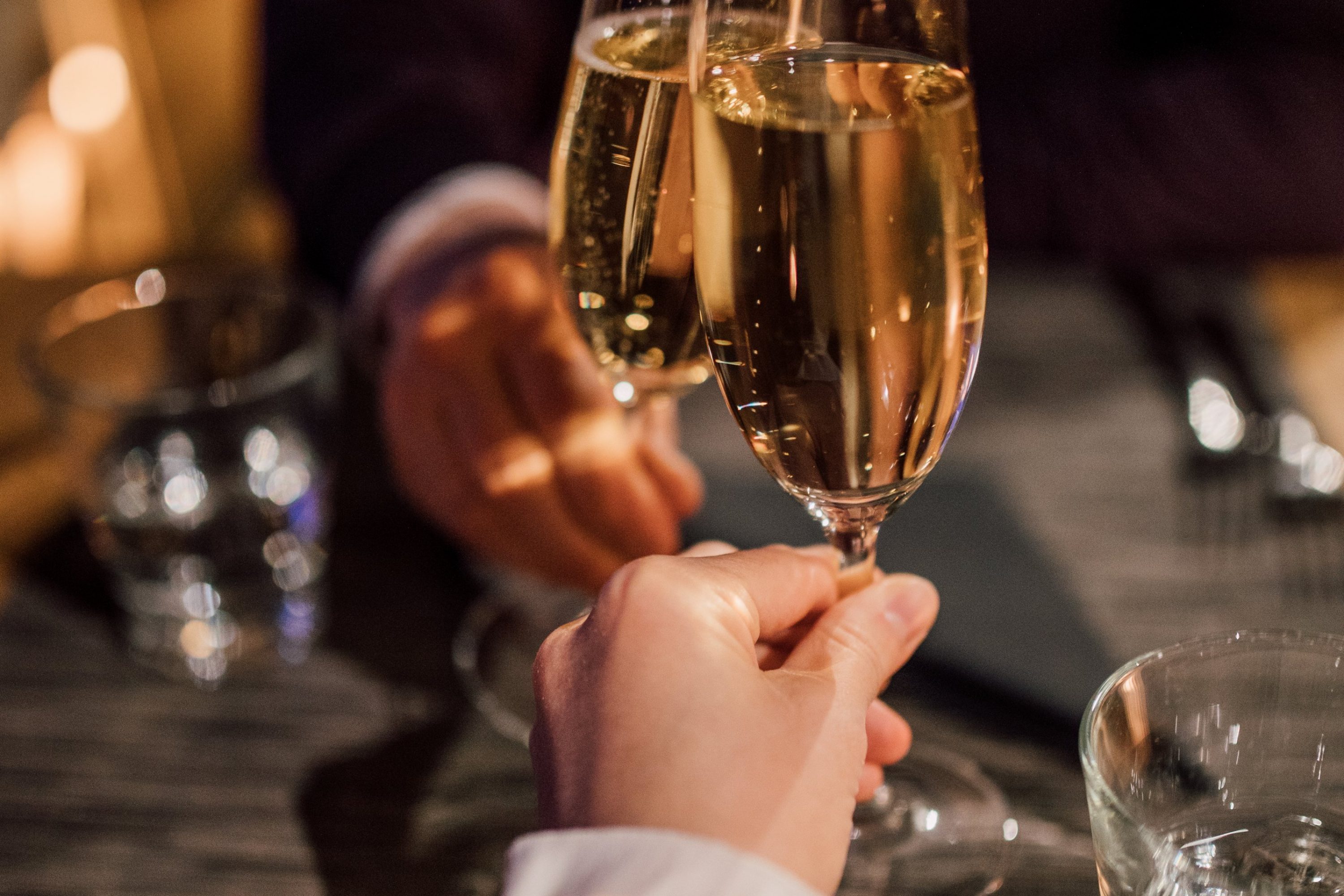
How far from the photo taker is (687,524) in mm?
727

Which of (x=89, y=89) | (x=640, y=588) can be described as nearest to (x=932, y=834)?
(x=640, y=588)

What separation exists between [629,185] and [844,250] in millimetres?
185

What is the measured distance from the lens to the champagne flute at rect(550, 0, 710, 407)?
52cm

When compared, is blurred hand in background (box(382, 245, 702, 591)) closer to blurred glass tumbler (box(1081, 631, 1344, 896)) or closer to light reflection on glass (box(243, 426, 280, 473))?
light reflection on glass (box(243, 426, 280, 473))

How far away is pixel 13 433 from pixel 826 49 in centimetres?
97

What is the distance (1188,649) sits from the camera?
41 cm

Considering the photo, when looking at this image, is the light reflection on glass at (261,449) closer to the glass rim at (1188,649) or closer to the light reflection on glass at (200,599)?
the light reflection on glass at (200,599)

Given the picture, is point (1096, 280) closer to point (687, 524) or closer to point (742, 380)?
point (687, 524)

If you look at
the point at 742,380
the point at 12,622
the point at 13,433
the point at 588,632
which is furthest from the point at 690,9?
the point at 13,433

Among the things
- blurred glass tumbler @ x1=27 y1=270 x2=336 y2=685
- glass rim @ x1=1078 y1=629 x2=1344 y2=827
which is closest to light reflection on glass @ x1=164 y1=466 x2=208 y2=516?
blurred glass tumbler @ x1=27 y1=270 x2=336 y2=685

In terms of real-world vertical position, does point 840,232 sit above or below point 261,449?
above

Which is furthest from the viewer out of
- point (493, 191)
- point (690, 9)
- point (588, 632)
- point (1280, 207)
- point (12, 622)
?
point (1280, 207)

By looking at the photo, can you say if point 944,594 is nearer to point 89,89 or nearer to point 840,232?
point 840,232

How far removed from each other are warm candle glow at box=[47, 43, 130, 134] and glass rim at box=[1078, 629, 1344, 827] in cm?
230
